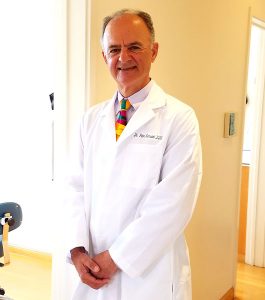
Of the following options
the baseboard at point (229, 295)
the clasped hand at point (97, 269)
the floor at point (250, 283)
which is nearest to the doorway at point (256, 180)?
the floor at point (250, 283)

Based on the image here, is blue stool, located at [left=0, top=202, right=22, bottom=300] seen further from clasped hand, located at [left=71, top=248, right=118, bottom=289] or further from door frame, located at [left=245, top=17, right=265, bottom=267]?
door frame, located at [left=245, top=17, right=265, bottom=267]

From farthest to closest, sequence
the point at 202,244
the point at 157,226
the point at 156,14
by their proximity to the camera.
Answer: the point at 202,244, the point at 156,14, the point at 157,226

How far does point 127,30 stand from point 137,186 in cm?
49

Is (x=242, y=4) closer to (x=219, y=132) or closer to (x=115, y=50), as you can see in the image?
(x=219, y=132)

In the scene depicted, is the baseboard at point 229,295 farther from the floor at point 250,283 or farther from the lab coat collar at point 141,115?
the lab coat collar at point 141,115

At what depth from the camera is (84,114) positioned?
1.37 m

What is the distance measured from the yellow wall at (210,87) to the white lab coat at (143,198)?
359 mm

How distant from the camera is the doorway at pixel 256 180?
10.4ft

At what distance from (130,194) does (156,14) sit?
1.00m

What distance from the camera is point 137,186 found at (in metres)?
1.19

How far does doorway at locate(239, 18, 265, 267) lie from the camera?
318 cm

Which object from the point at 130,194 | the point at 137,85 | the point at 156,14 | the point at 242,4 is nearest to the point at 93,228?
the point at 130,194

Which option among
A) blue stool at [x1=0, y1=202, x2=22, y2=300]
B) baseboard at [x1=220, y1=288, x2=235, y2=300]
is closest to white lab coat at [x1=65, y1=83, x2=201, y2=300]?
blue stool at [x1=0, y1=202, x2=22, y2=300]

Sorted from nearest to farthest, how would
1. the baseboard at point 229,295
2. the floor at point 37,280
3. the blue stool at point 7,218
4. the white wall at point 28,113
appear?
1. the blue stool at point 7,218
2. the baseboard at point 229,295
3. the floor at point 37,280
4. the white wall at point 28,113
